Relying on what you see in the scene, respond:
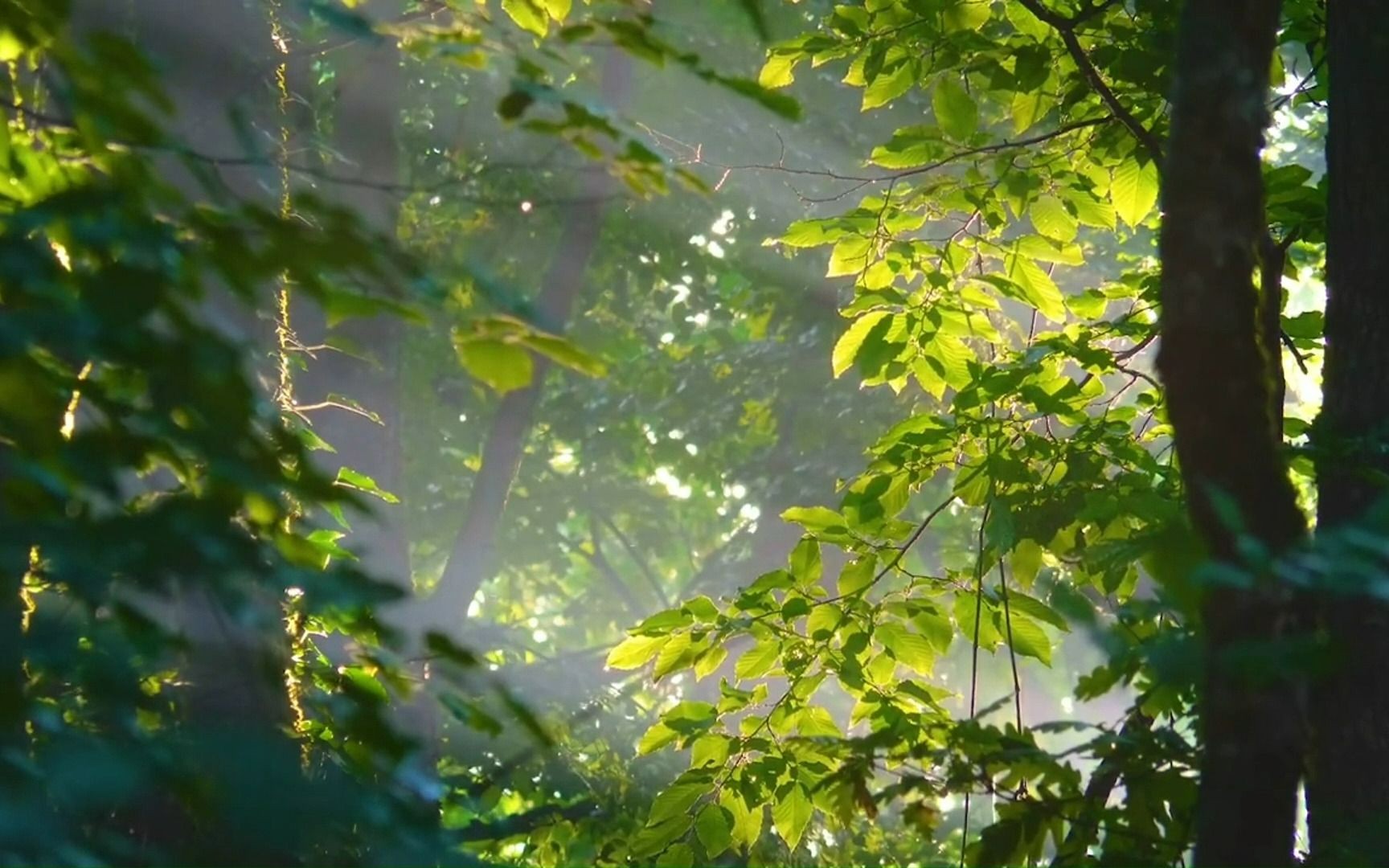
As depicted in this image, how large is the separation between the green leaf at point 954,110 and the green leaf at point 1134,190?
0.35 m

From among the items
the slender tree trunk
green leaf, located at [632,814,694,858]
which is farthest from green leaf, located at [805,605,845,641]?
the slender tree trunk

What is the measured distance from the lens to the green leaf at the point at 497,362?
1078 mm

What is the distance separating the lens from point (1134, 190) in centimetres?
278

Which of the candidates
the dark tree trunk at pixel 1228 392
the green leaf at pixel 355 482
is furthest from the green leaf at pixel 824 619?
the dark tree trunk at pixel 1228 392

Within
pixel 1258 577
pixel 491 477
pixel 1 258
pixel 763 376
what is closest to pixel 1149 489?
pixel 1258 577

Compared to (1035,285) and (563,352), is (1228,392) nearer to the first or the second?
(563,352)

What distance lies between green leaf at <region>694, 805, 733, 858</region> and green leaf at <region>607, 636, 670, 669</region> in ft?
1.10

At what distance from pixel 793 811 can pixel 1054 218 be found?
139cm

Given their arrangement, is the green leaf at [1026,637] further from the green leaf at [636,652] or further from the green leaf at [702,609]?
the green leaf at [636,652]

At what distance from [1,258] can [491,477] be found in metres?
8.16

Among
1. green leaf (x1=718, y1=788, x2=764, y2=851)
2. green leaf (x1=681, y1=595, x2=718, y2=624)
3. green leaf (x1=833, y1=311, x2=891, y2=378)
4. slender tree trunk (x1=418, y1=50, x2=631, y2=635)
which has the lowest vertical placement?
green leaf (x1=718, y1=788, x2=764, y2=851)

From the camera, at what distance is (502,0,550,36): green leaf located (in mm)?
2232

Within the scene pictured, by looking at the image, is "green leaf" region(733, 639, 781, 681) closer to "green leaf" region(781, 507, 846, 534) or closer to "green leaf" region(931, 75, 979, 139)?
"green leaf" region(781, 507, 846, 534)

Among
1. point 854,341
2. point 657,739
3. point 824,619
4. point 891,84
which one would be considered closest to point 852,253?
point 854,341
